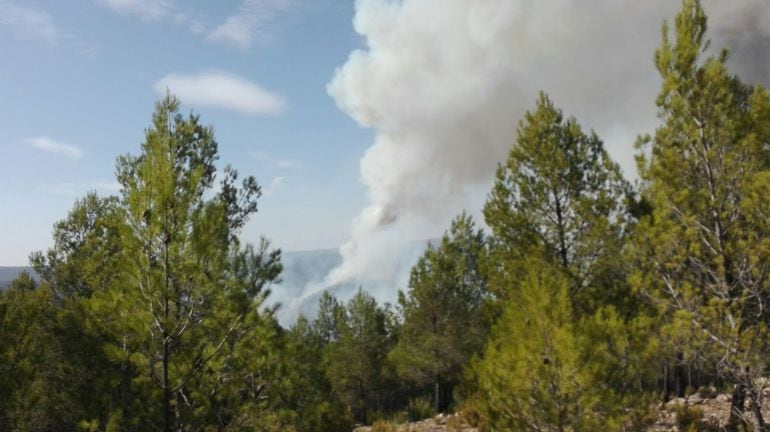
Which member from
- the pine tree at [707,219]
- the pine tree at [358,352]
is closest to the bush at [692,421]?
the pine tree at [707,219]

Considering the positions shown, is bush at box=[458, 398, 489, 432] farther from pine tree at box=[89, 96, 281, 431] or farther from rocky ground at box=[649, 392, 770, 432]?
pine tree at box=[89, 96, 281, 431]

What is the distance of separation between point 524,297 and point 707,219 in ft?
14.1

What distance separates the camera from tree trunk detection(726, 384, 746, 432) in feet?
30.0

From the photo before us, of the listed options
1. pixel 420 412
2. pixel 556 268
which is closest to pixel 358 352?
pixel 420 412

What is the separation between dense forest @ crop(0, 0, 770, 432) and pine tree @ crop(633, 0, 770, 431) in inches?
1.5

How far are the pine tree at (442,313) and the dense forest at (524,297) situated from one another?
304 inches

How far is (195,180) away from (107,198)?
44.7ft

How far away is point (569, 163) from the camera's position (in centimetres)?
1384

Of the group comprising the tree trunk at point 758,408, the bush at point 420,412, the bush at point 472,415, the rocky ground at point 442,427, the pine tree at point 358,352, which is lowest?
the bush at point 420,412

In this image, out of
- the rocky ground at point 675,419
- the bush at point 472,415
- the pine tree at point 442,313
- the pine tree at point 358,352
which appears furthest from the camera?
the pine tree at point 358,352

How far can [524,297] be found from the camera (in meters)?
8.30

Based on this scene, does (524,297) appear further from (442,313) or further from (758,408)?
(442,313)

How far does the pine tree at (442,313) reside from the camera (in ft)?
72.5

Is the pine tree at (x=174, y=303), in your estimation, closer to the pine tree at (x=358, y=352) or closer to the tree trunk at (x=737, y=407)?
the tree trunk at (x=737, y=407)
